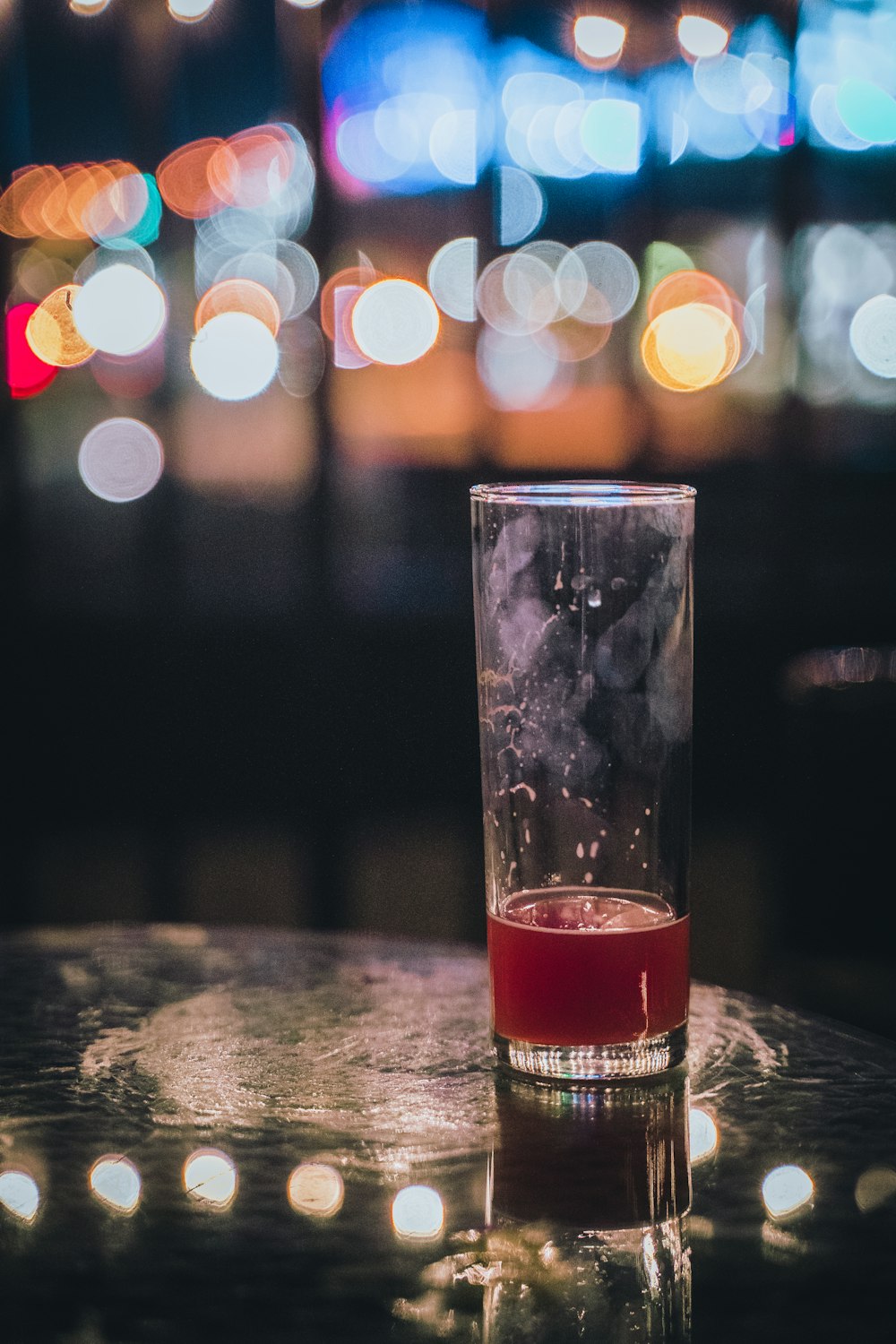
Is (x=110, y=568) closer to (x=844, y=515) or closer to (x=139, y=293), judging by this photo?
(x=139, y=293)

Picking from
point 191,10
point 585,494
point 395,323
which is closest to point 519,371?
point 395,323

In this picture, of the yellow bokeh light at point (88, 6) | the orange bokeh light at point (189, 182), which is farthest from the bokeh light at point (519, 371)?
the yellow bokeh light at point (88, 6)

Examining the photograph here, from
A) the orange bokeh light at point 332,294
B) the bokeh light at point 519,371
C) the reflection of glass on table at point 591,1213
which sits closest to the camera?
the reflection of glass on table at point 591,1213

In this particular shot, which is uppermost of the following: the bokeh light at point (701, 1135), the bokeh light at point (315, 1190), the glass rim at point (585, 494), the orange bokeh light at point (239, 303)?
the orange bokeh light at point (239, 303)

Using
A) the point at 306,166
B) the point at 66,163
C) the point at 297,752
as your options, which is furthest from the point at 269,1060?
the point at 66,163

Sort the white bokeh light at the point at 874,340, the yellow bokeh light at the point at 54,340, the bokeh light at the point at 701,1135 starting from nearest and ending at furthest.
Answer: the bokeh light at the point at 701,1135 → the yellow bokeh light at the point at 54,340 → the white bokeh light at the point at 874,340

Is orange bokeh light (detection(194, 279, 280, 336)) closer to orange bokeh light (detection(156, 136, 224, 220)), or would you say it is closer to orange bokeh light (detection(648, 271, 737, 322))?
orange bokeh light (detection(156, 136, 224, 220))

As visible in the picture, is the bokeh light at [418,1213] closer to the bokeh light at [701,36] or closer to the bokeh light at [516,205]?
the bokeh light at [516,205]

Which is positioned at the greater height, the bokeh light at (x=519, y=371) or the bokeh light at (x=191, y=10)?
the bokeh light at (x=191, y=10)
